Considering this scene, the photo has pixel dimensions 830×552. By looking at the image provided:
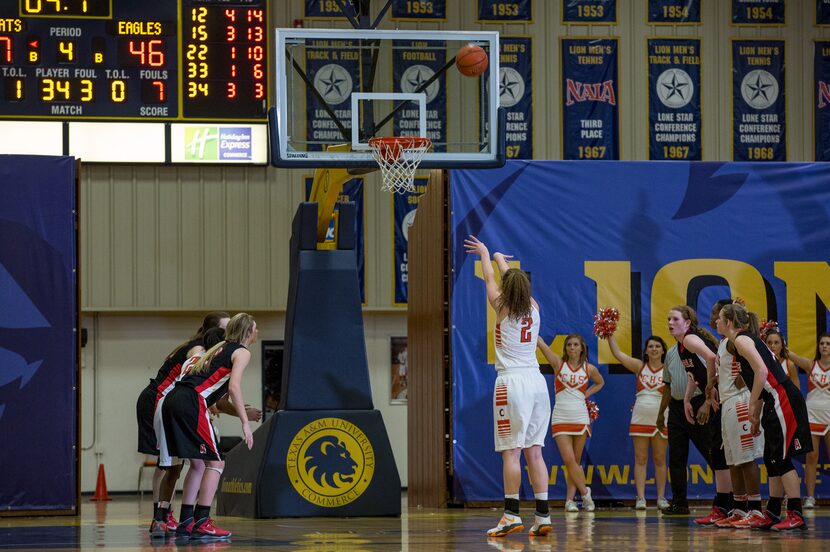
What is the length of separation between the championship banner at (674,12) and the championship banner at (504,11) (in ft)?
7.07

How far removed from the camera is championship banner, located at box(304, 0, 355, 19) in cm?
2006

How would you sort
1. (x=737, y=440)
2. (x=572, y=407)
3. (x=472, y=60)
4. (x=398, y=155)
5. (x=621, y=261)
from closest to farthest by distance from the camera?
(x=737, y=440) → (x=398, y=155) → (x=472, y=60) → (x=572, y=407) → (x=621, y=261)

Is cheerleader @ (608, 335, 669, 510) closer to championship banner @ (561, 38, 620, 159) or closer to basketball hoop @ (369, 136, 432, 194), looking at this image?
basketball hoop @ (369, 136, 432, 194)

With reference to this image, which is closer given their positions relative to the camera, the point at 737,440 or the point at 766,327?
the point at 737,440

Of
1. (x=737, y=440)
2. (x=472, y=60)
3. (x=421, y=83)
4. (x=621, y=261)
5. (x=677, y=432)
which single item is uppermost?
(x=472, y=60)

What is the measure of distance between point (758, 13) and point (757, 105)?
5.43 ft

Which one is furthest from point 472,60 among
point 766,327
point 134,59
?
point 134,59

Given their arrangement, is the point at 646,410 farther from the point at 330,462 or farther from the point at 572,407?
the point at 330,462

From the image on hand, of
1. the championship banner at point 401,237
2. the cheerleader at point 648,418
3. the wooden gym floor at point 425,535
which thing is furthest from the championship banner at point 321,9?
the wooden gym floor at point 425,535

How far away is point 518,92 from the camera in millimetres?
20359

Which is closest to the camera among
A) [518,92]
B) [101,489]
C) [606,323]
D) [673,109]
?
[606,323]

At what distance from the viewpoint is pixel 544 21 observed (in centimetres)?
2052

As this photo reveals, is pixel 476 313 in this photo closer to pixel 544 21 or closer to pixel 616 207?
pixel 616 207

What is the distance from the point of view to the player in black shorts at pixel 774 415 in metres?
9.30
